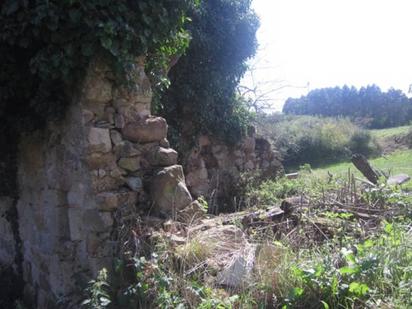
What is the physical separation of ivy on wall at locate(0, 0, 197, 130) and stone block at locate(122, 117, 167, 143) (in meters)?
0.45

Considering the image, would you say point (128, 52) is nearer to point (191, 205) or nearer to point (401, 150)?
point (191, 205)

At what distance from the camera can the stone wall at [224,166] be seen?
7855mm

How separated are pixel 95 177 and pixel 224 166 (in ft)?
16.5

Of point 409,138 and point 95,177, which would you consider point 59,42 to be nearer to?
point 95,177

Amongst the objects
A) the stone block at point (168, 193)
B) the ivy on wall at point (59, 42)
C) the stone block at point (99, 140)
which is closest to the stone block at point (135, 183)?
the stone block at point (168, 193)

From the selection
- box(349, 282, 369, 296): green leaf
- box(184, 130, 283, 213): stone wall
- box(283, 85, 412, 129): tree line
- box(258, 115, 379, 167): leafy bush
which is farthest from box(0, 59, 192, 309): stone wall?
box(283, 85, 412, 129): tree line

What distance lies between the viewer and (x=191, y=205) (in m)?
4.08

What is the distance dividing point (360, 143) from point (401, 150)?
2.08 m

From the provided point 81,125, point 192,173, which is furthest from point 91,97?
point 192,173

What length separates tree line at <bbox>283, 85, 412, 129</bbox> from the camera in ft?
99.6

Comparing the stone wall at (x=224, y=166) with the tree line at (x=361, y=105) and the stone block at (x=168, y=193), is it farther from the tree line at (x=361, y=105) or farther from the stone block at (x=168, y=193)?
the tree line at (x=361, y=105)

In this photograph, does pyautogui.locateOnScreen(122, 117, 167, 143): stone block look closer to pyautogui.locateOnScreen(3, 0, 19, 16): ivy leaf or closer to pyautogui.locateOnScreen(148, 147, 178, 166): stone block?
pyautogui.locateOnScreen(148, 147, 178, 166): stone block

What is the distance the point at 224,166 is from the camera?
8.64 m

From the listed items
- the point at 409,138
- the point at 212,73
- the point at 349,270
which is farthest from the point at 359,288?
the point at 409,138
